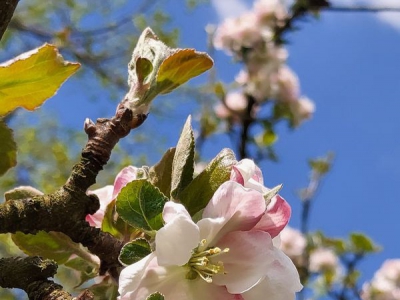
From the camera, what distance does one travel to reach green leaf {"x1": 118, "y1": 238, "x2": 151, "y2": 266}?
1.28 feet

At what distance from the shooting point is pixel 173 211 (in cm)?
37

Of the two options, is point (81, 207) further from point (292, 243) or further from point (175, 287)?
point (292, 243)

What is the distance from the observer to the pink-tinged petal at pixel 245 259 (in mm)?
390

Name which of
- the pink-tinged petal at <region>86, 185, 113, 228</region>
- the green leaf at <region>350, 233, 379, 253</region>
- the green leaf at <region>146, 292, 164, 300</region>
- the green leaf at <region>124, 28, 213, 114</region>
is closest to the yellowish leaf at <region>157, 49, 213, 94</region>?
the green leaf at <region>124, 28, 213, 114</region>

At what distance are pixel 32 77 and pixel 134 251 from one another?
19 centimetres

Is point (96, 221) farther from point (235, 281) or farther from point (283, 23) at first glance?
point (283, 23)

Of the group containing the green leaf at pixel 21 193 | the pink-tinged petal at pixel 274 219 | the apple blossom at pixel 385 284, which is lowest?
the apple blossom at pixel 385 284

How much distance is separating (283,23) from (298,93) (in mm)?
399

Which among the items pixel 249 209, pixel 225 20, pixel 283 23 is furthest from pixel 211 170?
pixel 225 20

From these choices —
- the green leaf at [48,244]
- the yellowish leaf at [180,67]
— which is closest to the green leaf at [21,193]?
the green leaf at [48,244]

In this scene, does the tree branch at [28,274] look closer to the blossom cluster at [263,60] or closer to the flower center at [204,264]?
the flower center at [204,264]

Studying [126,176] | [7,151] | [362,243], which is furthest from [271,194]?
[362,243]

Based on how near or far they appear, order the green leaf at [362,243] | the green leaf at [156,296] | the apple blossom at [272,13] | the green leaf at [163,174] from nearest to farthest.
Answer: the green leaf at [156,296] → the green leaf at [163,174] → the green leaf at [362,243] → the apple blossom at [272,13]

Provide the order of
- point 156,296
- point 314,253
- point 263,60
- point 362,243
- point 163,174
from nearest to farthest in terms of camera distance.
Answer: point 156,296
point 163,174
point 362,243
point 263,60
point 314,253
